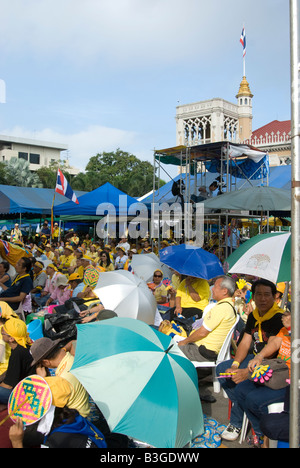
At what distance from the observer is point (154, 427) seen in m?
2.62

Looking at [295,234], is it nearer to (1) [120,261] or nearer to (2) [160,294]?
(2) [160,294]

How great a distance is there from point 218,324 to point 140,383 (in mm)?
1601

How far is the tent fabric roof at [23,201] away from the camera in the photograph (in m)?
16.5

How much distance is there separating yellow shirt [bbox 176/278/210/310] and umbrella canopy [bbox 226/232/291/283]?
127 cm

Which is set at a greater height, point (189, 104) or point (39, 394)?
point (189, 104)

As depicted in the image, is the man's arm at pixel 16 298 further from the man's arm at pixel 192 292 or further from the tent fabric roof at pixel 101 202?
the tent fabric roof at pixel 101 202

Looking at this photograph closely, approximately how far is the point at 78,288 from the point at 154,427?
4579 millimetres

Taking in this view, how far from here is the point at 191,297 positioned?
5320 millimetres

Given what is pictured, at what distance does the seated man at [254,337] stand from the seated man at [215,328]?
1.06 ft

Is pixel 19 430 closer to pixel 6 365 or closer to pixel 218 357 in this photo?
pixel 6 365

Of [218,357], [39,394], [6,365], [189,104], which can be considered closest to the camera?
[39,394]

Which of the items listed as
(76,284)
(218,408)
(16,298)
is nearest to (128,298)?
(218,408)

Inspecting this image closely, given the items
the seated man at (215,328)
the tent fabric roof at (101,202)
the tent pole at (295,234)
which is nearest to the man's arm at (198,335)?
the seated man at (215,328)
